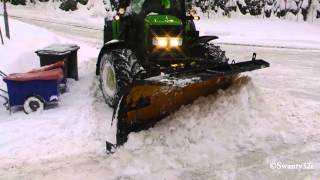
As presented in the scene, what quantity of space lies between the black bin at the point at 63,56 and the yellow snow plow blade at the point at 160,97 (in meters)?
2.69

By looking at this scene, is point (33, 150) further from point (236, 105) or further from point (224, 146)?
point (236, 105)

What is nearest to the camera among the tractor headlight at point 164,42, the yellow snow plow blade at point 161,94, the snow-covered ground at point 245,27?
the yellow snow plow blade at point 161,94

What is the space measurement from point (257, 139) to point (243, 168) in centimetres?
76

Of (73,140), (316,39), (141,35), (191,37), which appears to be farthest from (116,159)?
(316,39)

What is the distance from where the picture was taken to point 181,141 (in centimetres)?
516

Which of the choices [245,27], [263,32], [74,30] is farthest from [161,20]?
[245,27]

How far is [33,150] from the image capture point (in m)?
5.14

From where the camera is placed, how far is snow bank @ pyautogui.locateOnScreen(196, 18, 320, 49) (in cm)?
1395

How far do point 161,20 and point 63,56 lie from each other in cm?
220

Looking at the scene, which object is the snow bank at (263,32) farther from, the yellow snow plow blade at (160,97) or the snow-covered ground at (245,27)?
the yellow snow plow blade at (160,97)

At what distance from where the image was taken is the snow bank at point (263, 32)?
1395cm

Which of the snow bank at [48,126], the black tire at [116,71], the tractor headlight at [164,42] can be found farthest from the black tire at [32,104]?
the tractor headlight at [164,42]

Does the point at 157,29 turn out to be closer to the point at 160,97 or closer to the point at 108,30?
the point at 160,97

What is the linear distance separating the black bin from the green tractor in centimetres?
85
